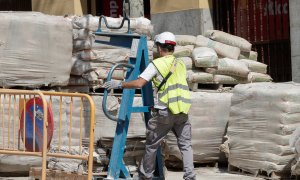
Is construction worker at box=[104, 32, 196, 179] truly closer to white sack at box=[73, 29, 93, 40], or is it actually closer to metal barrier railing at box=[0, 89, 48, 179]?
metal barrier railing at box=[0, 89, 48, 179]

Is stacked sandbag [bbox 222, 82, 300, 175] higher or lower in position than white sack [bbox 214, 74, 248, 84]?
lower

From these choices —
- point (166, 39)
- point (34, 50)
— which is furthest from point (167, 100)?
point (34, 50)

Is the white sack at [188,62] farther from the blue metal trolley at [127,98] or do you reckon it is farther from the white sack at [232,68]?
the blue metal trolley at [127,98]

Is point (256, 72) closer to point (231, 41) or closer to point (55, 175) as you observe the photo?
point (231, 41)

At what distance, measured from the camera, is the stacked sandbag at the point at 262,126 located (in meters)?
9.78

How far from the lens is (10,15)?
10.2 m

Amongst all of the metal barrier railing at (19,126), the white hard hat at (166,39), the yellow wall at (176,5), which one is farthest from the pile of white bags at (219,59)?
the metal barrier railing at (19,126)

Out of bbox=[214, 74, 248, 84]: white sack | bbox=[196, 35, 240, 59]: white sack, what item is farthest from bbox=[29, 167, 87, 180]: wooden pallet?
bbox=[196, 35, 240, 59]: white sack

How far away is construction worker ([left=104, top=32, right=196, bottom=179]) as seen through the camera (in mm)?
8625

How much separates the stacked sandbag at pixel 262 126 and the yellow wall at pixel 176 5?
4427 millimetres

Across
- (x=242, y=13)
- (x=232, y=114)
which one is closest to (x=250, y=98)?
(x=232, y=114)

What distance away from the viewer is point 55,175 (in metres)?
9.40

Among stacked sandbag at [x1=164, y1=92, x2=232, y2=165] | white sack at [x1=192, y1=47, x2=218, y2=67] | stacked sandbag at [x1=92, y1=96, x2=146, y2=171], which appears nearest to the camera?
stacked sandbag at [x1=92, y1=96, x2=146, y2=171]

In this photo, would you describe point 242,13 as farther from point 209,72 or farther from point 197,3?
point 209,72
